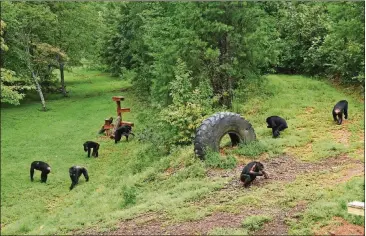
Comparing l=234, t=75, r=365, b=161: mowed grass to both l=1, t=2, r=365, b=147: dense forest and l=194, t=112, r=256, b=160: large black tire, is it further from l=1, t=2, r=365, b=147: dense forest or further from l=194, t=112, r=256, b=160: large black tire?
l=1, t=2, r=365, b=147: dense forest

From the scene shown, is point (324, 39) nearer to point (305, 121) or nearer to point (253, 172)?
point (305, 121)

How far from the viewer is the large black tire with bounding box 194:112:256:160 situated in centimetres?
1184

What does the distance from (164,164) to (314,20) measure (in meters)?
17.6

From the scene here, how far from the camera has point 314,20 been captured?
88.0 feet

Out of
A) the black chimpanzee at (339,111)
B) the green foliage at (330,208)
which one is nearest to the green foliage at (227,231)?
the green foliage at (330,208)

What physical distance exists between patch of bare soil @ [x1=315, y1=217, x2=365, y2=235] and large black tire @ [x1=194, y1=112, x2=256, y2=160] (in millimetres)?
4582

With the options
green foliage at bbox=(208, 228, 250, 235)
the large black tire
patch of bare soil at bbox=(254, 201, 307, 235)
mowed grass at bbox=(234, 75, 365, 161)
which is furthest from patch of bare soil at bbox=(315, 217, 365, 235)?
the large black tire

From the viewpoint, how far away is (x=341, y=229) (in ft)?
25.0

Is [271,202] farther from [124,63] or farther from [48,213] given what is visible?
[124,63]

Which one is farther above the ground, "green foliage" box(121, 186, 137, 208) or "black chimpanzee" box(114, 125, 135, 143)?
"black chimpanzee" box(114, 125, 135, 143)

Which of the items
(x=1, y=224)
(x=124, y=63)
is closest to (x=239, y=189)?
(x=1, y=224)

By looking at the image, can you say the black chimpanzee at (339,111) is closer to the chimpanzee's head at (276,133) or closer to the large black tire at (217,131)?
the chimpanzee's head at (276,133)

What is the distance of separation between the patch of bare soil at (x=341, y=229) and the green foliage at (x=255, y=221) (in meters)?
0.89

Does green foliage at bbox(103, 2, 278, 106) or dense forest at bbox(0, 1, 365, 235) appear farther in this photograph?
green foliage at bbox(103, 2, 278, 106)
